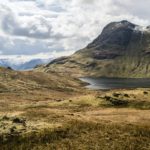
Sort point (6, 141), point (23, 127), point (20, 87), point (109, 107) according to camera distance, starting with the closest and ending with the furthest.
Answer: point (6, 141), point (23, 127), point (109, 107), point (20, 87)

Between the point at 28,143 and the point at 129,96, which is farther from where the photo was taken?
the point at 129,96

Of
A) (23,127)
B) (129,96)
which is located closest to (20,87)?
(129,96)

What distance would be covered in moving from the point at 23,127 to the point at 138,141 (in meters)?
15.0

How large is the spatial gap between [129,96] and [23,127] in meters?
31.9

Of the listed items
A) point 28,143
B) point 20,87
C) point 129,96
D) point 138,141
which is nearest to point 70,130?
point 28,143

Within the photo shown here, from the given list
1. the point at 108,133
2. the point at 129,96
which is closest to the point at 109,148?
the point at 108,133

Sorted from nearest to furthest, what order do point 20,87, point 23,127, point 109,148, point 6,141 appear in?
point 109,148
point 6,141
point 23,127
point 20,87

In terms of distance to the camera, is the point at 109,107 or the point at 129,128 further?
the point at 109,107

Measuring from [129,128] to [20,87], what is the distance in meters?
129

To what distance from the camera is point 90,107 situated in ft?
222

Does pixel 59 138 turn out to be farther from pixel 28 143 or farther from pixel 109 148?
pixel 109 148

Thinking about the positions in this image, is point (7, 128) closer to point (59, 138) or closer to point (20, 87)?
point (59, 138)

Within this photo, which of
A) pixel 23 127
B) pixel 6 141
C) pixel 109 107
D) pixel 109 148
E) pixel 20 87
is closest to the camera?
pixel 109 148

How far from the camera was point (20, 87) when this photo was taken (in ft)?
557
